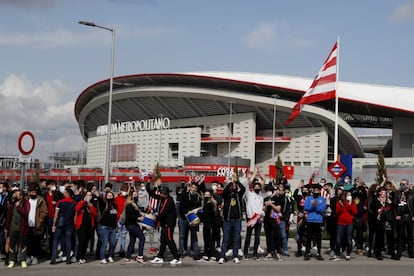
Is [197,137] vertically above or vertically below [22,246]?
above

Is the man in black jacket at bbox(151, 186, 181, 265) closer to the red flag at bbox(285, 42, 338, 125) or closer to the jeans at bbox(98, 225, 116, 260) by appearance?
the jeans at bbox(98, 225, 116, 260)

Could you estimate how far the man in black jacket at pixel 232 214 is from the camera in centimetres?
1145

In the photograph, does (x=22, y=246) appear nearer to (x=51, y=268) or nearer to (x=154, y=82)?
(x=51, y=268)

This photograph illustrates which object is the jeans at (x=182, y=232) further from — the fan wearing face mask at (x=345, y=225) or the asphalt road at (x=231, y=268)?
the fan wearing face mask at (x=345, y=225)

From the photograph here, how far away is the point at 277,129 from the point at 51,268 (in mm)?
55172

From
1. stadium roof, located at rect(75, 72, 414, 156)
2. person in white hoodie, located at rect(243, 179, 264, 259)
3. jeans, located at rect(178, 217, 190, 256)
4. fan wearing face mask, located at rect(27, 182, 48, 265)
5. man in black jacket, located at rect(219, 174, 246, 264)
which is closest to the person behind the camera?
fan wearing face mask, located at rect(27, 182, 48, 265)

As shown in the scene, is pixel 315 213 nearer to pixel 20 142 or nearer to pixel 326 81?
pixel 20 142

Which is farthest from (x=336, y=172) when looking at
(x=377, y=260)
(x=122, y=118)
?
(x=122, y=118)

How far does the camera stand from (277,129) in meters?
64.6

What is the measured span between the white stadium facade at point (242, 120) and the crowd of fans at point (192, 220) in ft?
133

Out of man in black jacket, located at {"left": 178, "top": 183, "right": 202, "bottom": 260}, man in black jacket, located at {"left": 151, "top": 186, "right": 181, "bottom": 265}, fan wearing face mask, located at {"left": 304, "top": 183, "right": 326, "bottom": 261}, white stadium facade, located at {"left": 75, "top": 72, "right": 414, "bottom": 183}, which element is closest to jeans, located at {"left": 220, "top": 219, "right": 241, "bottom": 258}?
man in black jacket, located at {"left": 178, "top": 183, "right": 202, "bottom": 260}

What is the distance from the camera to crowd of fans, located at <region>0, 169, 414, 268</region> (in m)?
11.1

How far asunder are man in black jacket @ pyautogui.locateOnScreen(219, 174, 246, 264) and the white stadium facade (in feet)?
140

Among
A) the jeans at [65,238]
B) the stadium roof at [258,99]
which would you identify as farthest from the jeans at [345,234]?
the stadium roof at [258,99]
